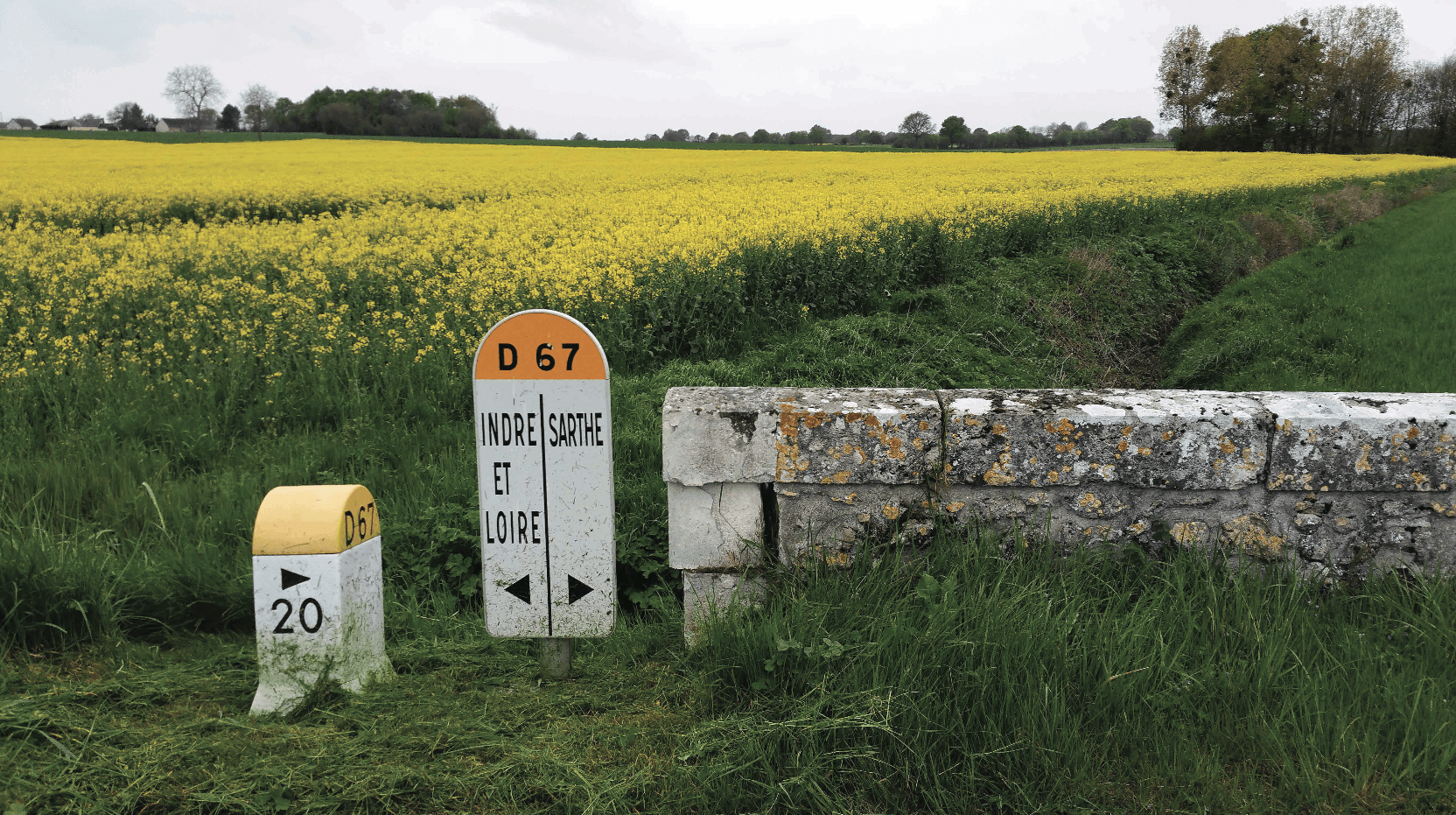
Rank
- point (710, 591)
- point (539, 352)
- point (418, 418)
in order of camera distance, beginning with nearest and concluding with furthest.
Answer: point (539, 352) < point (710, 591) < point (418, 418)

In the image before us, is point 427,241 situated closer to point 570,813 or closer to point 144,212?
point 144,212

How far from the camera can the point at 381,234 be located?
433 inches

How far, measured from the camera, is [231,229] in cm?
1145

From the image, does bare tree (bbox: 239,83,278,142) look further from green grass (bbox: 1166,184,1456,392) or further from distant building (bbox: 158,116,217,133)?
green grass (bbox: 1166,184,1456,392)

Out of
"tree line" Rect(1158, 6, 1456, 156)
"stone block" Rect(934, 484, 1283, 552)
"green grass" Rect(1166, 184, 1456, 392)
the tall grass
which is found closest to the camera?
the tall grass

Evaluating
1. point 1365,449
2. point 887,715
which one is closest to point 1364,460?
point 1365,449

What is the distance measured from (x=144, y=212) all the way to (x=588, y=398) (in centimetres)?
1479

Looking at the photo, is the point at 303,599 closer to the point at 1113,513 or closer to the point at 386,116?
the point at 1113,513

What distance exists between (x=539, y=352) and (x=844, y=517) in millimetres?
1129

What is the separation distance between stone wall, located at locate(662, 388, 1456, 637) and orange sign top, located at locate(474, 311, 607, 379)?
1.06ft

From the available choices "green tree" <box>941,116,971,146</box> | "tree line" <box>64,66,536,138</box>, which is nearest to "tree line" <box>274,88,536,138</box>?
"tree line" <box>64,66,536,138</box>

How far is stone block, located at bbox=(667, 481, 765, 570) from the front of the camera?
2.68 metres

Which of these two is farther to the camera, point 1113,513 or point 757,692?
point 1113,513

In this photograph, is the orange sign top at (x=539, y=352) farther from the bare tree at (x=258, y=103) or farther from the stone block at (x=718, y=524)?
the bare tree at (x=258, y=103)
